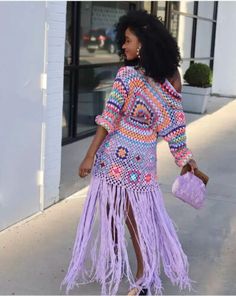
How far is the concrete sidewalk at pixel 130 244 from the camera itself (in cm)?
348

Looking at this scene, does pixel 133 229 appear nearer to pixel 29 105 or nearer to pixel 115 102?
pixel 115 102

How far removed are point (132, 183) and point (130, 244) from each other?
1093 millimetres

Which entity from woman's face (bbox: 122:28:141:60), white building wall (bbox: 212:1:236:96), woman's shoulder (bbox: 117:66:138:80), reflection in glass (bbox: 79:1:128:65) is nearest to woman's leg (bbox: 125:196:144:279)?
woman's shoulder (bbox: 117:66:138:80)

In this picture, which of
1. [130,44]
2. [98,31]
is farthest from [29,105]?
[98,31]

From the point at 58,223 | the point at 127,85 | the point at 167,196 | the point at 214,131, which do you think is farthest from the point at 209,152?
the point at 127,85

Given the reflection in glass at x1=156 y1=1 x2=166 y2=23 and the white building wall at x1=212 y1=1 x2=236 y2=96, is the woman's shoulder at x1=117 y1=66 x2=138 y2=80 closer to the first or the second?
the reflection in glass at x1=156 y1=1 x2=166 y2=23

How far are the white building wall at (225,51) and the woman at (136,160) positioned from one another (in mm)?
11001

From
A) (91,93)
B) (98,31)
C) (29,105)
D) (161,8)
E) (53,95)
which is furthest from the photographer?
(161,8)

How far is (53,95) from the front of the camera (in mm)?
4574

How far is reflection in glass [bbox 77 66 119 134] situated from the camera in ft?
25.1

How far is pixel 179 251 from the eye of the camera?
3.30m

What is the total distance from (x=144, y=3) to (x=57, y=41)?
539 centimetres

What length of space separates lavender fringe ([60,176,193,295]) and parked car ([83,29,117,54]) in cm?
478

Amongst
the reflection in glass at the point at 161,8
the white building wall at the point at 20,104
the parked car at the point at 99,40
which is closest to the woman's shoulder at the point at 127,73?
the white building wall at the point at 20,104
